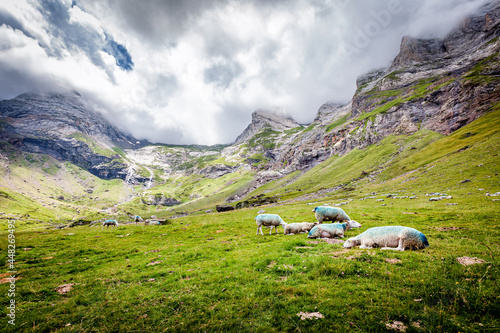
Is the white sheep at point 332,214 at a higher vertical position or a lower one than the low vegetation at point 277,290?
higher

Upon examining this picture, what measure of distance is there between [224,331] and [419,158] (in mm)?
123822

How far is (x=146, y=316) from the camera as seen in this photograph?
8.30 meters

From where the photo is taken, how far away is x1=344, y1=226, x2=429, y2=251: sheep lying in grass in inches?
505

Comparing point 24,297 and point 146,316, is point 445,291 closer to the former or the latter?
point 146,316

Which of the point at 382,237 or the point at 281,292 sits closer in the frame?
the point at 281,292

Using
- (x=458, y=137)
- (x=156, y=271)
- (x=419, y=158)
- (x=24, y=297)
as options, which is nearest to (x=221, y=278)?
(x=156, y=271)

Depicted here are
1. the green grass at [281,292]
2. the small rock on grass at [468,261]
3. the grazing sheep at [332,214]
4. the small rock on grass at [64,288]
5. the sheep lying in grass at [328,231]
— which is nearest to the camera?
the green grass at [281,292]

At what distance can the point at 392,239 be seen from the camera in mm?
13648

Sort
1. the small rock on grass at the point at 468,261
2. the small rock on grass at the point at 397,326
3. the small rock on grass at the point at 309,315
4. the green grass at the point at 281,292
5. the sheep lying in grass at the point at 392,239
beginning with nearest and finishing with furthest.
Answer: the small rock on grass at the point at 397,326, the green grass at the point at 281,292, the small rock on grass at the point at 309,315, the small rock on grass at the point at 468,261, the sheep lying in grass at the point at 392,239

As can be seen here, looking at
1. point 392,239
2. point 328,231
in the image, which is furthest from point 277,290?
point 328,231

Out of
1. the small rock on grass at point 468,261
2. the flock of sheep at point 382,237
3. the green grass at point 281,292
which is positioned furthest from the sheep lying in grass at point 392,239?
the small rock on grass at point 468,261

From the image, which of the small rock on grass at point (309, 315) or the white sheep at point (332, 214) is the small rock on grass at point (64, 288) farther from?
the white sheep at point (332, 214)

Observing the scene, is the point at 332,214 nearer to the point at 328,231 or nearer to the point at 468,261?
the point at 328,231

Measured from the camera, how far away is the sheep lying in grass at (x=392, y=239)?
42.1 ft
